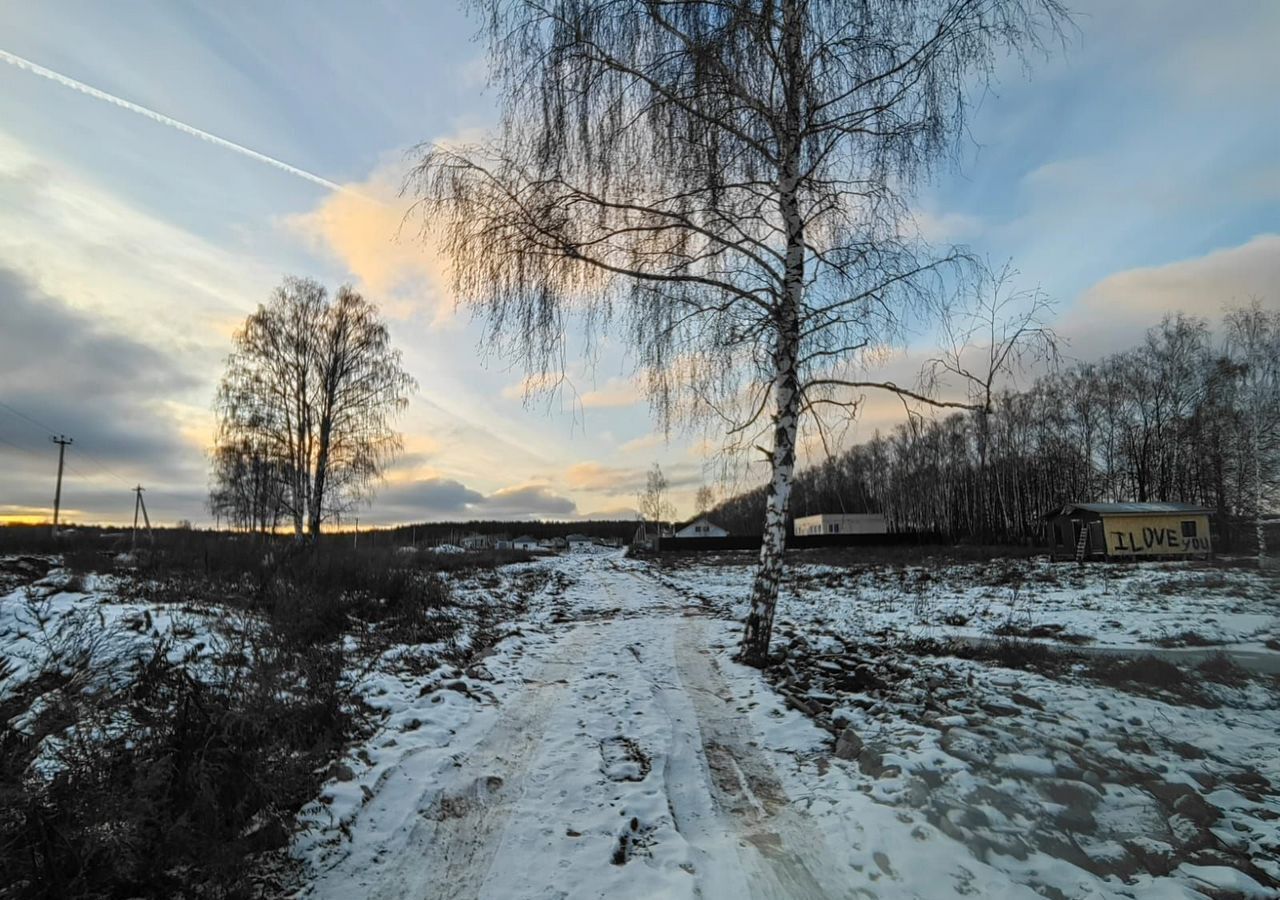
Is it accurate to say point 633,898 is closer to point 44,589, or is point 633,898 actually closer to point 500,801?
point 500,801

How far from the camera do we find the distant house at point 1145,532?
25625mm

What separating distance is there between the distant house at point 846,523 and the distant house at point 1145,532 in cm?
3805

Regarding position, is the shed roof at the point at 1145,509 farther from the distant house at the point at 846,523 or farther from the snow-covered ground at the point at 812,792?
the distant house at the point at 846,523

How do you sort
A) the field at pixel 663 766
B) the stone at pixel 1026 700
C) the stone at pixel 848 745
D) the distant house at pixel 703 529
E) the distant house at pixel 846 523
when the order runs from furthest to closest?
the distant house at pixel 703 529
the distant house at pixel 846 523
the stone at pixel 1026 700
the stone at pixel 848 745
the field at pixel 663 766

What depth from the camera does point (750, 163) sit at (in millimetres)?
6746

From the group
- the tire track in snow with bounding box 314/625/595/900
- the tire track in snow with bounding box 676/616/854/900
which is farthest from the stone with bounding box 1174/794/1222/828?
the tire track in snow with bounding box 314/625/595/900

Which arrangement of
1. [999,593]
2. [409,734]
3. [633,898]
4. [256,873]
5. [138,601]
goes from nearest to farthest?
[633,898]
[256,873]
[409,734]
[138,601]
[999,593]

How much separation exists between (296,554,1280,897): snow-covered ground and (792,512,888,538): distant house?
62.5 meters

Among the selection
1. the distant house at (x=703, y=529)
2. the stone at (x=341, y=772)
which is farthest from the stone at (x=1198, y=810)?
the distant house at (x=703, y=529)

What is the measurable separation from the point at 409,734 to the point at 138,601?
26.5ft

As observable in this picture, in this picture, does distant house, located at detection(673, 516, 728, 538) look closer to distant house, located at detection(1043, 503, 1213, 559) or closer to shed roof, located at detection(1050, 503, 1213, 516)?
shed roof, located at detection(1050, 503, 1213, 516)

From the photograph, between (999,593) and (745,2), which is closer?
(745,2)

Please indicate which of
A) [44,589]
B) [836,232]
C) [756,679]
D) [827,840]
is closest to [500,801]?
[827,840]

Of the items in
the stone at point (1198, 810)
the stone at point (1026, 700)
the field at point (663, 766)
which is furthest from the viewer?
the stone at point (1026, 700)
